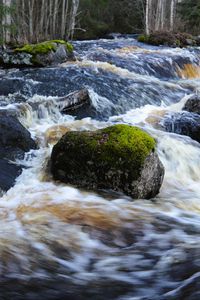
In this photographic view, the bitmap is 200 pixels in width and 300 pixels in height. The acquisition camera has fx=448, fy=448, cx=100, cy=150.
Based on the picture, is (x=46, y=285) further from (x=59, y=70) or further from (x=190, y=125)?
(x=59, y=70)

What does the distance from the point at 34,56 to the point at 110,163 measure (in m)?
8.11

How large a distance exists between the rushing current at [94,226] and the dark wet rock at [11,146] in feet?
0.46

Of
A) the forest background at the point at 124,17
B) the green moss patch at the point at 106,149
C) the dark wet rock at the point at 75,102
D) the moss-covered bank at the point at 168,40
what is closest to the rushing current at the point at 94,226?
the dark wet rock at the point at 75,102

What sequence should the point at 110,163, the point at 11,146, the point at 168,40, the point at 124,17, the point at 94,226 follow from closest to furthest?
the point at 94,226 → the point at 110,163 → the point at 11,146 → the point at 168,40 → the point at 124,17

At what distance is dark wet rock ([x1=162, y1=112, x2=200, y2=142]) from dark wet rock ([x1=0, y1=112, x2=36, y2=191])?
309 cm

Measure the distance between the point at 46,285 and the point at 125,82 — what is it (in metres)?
8.92

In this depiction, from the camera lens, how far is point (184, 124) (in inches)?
349

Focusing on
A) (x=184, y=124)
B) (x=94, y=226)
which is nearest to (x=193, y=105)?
(x=184, y=124)

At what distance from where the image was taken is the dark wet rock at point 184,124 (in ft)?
28.4

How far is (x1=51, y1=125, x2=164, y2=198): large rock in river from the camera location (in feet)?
18.9

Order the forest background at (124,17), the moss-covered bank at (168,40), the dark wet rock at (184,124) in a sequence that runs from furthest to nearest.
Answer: the forest background at (124,17) → the moss-covered bank at (168,40) → the dark wet rock at (184,124)

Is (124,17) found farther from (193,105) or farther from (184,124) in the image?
(184,124)

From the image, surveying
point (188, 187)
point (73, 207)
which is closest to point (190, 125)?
point (188, 187)

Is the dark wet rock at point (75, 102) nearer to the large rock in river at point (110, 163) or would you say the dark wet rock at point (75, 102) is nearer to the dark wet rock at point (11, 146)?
the dark wet rock at point (11, 146)
